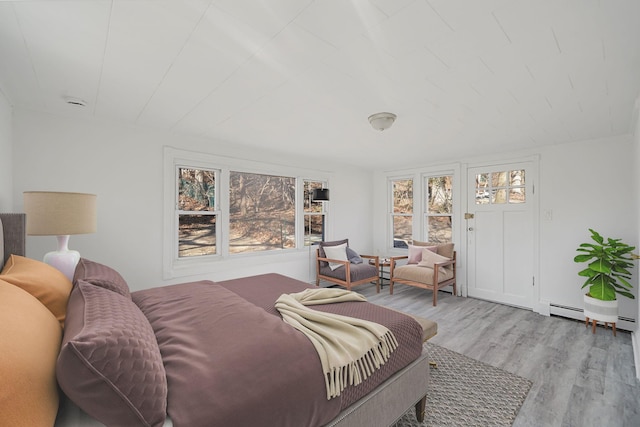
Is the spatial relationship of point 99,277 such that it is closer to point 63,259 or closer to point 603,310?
point 63,259

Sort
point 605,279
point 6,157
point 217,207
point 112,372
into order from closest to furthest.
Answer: point 112,372 → point 6,157 → point 605,279 → point 217,207

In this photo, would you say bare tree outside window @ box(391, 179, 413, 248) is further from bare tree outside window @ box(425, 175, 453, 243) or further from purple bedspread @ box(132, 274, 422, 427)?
purple bedspread @ box(132, 274, 422, 427)

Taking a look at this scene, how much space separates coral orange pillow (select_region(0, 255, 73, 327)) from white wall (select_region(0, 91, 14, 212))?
1.21 metres

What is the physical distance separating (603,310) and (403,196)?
329 centimetres

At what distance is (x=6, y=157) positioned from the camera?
237cm

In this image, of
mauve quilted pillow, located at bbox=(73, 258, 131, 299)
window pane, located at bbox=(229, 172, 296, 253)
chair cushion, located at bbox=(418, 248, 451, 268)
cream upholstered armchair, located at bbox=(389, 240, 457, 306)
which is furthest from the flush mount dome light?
chair cushion, located at bbox=(418, 248, 451, 268)

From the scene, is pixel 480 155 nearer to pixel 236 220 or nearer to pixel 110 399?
pixel 236 220

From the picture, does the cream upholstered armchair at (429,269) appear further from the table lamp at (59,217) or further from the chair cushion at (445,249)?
the table lamp at (59,217)

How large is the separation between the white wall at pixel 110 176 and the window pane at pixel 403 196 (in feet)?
11.4

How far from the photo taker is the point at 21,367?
0.73 meters

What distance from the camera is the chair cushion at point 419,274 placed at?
14.0ft

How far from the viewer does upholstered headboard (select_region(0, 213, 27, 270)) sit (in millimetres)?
1919

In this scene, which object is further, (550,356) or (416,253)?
(416,253)

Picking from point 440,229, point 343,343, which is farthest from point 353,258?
point 343,343
